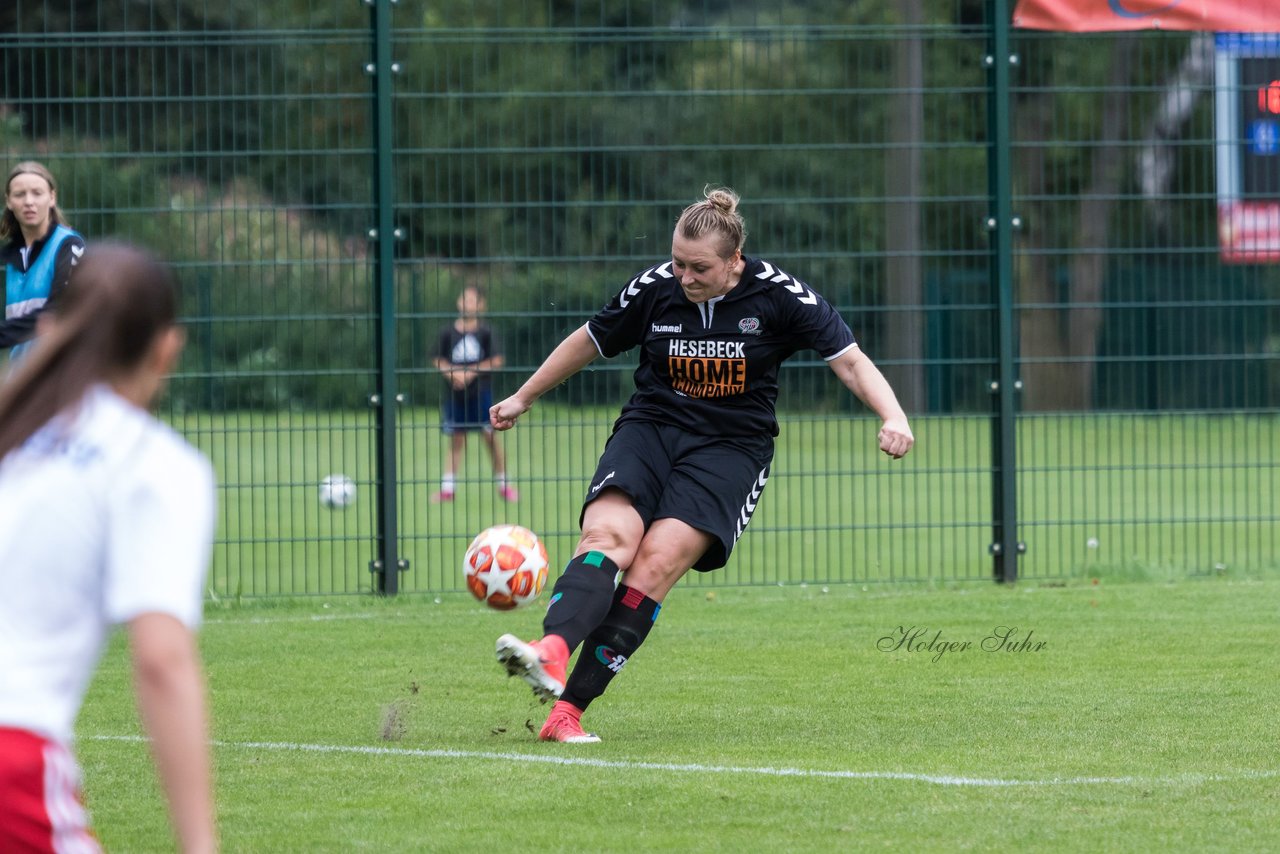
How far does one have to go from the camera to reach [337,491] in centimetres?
1062

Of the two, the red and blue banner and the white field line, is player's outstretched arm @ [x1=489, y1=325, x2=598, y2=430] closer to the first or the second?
the white field line

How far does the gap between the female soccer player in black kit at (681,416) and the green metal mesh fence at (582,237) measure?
347 centimetres

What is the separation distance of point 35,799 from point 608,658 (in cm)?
358

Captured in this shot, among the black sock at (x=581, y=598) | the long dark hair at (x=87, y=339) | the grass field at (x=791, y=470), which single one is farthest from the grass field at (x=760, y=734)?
the long dark hair at (x=87, y=339)

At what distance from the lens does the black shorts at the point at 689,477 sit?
6062 millimetres

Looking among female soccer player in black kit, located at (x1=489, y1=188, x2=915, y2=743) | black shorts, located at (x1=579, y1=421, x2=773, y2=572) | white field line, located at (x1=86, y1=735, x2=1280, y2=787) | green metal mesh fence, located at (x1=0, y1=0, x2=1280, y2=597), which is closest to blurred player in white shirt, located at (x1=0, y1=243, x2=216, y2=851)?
white field line, located at (x1=86, y1=735, x2=1280, y2=787)

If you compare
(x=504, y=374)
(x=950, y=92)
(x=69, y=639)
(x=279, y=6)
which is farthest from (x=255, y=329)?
(x=279, y=6)

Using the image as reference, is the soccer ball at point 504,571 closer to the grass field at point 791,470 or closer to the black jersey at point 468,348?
the grass field at point 791,470

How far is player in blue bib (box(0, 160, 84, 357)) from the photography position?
25.9 feet

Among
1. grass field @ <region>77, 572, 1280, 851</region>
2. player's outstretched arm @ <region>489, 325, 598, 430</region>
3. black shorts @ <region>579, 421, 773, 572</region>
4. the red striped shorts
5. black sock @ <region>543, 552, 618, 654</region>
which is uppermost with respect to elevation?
player's outstretched arm @ <region>489, 325, 598, 430</region>

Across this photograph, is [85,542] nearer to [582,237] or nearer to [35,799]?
[35,799]

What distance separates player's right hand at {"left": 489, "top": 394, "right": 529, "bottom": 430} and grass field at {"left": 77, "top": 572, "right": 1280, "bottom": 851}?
3.46 ft

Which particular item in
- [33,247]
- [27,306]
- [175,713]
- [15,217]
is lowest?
[175,713]

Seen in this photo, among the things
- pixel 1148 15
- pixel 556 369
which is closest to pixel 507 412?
pixel 556 369
